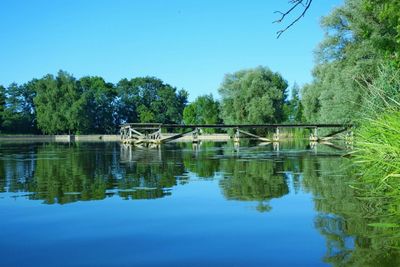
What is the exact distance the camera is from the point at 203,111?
332 feet

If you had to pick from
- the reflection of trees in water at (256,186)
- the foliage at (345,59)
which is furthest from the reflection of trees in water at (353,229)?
the foliage at (345,59)

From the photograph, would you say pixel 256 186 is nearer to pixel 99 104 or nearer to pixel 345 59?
pixel 345 59

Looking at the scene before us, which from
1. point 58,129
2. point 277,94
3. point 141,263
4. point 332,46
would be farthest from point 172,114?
point 141,263

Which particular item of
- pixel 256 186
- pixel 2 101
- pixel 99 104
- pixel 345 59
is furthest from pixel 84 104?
pixel 256 186

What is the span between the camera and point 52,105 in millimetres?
96750

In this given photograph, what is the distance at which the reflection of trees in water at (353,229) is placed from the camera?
4605 mm

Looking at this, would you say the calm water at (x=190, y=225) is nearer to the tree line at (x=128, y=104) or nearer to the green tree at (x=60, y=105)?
the tree line at (x=128, y=104)

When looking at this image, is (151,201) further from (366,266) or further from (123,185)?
(366,266)

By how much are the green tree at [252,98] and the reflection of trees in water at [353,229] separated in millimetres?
56354

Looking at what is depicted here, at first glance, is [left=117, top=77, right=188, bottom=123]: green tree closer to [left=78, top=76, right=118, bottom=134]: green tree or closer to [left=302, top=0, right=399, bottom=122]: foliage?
[left=78, top=76, right=118, bottom=134]: green tree

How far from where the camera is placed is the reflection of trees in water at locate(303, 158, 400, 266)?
4605mm

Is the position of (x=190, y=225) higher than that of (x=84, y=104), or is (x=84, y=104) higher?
(x=84, y=104)

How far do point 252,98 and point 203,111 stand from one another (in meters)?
34.5

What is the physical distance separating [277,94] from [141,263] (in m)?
63.0
